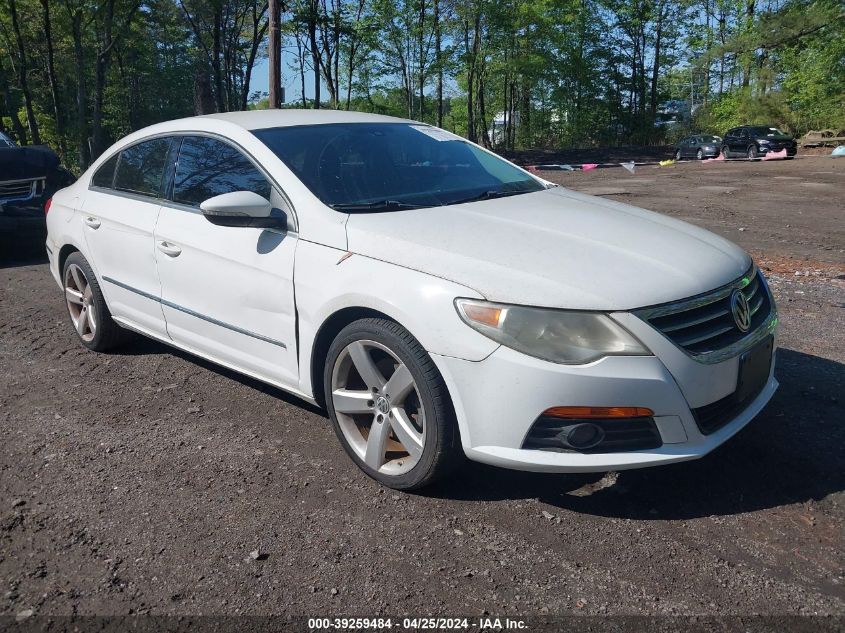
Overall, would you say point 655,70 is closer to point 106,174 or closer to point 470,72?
point 470,72

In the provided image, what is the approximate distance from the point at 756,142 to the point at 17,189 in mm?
28530

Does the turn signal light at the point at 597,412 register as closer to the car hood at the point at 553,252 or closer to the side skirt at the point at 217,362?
the car hood at the point at 553,252

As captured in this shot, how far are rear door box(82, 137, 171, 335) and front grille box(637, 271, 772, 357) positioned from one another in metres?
2.86

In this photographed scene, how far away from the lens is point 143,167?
15.2ft

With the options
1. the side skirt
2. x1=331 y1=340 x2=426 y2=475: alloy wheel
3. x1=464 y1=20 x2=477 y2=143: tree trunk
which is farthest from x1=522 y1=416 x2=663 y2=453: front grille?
x1=464 y1=20 x2=477 y2=143: tree trunk

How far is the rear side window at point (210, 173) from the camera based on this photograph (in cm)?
381

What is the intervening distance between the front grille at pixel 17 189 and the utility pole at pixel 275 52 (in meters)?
8.37

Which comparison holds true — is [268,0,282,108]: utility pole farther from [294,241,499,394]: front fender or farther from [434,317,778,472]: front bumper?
[434,317,778,472]: front bumper

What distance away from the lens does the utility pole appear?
52.5ft

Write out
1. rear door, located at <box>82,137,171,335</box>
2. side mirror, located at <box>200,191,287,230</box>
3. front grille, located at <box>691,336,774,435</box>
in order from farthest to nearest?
rear door, located at <box>82,137,171,335</box> → side mirror, located at <box>200,191,287,230</box> → front grille, located at <box>691,336,774,435</box>

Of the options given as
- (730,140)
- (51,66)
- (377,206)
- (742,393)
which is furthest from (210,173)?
(51,66)

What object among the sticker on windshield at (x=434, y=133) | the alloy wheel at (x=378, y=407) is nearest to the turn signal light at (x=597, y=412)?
the alloy wheel at (x=378, y=407)

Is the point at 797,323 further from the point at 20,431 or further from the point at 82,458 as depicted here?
the point at 20,431

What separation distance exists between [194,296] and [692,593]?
281 cm
